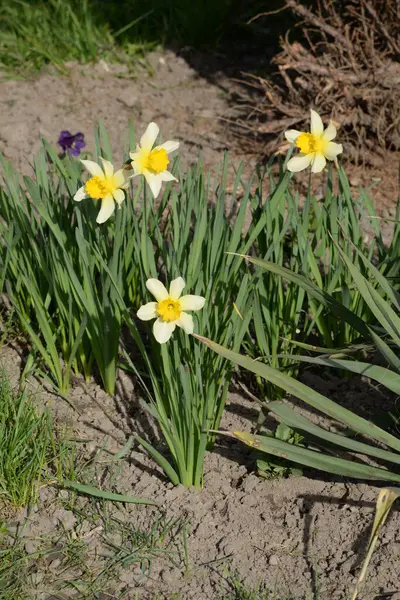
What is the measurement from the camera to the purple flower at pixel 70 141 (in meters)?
3.14

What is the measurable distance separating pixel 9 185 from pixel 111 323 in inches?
21.2

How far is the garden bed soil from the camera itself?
2.11 metres

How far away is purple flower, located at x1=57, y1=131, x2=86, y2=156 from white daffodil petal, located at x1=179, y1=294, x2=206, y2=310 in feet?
3.99

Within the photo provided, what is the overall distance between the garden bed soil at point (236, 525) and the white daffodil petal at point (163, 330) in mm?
555

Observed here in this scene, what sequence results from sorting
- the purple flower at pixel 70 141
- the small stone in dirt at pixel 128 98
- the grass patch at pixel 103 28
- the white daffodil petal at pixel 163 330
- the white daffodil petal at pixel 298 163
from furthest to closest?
the grass patch at pixel 103 28 < the small stone in dirt at pixel 128 98 < the purple flower at pixel 70 141 < the white daffodil petal at pixel 298 163 < the white daffodil petal at pixel 163 330

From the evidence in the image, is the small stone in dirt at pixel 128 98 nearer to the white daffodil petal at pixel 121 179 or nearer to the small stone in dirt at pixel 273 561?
the white daffodil petal at pixel 121 179

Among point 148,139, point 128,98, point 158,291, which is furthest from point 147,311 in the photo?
point 128,98

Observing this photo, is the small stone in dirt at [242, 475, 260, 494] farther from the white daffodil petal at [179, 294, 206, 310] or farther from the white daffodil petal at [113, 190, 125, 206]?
the white daffodil petal at [113, 190, 125, 206]

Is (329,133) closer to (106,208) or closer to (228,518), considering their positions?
(106,208)

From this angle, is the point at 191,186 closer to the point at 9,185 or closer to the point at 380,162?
the point at 9,185

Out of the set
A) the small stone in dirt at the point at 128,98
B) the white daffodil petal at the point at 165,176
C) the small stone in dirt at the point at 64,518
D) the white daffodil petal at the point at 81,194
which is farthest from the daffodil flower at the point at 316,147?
the small stone in dirt at the point at 128,98

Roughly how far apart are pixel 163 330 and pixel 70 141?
1.39 metres

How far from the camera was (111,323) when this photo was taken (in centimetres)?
251

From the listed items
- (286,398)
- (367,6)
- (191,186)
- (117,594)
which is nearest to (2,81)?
(367,6)
